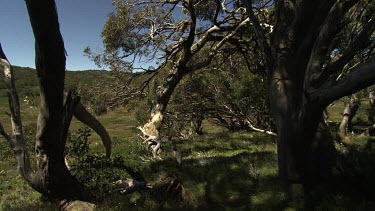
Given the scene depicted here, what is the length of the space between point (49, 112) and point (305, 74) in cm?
452

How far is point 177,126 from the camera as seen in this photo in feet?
86.0

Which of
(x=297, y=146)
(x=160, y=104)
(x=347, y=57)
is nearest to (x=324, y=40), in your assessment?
(x=347, y=57)

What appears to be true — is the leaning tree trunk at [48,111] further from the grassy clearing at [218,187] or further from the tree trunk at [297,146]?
the tree trunk at [297,146]

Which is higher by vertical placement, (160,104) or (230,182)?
(160,104)

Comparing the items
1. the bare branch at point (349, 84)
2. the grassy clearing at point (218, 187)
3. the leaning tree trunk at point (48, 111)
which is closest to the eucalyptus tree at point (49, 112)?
the leaning tree trunk at point (48, 111)

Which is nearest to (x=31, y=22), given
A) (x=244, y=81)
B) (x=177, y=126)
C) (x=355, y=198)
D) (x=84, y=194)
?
(x=84, y=194)

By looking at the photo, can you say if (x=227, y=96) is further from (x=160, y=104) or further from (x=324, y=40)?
(x=324, y=40)

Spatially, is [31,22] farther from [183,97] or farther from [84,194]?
[183,97]

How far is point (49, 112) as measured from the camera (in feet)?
18.7

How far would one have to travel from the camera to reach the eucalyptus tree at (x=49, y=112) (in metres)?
A: 4.37

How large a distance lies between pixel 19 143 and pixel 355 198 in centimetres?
652

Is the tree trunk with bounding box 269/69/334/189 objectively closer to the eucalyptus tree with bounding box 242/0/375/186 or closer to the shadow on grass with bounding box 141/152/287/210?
the eucalyptus tree with bounding box 242/0/375/186

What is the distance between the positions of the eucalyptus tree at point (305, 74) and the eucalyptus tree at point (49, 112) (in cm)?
403

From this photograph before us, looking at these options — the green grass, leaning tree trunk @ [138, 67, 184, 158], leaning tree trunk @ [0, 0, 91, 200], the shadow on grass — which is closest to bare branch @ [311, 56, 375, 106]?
the green grass
